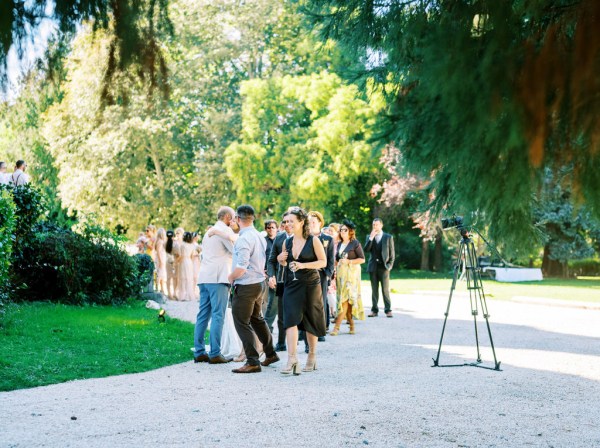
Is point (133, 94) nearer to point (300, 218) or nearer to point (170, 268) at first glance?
point (300, 218)

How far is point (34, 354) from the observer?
10430 millimetres

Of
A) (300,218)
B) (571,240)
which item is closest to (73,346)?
(300,218)

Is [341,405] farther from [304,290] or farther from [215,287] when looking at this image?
[215,287]

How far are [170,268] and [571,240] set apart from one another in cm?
2834

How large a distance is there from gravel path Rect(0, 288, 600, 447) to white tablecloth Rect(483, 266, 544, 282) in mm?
26843

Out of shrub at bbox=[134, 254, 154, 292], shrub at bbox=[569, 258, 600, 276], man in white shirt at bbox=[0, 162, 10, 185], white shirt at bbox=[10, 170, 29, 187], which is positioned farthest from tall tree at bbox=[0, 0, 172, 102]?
shrub at bbox=[569, 258, 600, 276]

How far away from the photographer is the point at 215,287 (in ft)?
36.4

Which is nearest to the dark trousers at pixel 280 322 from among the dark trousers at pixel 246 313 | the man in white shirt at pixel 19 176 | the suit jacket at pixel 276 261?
the suit jacket at pixel 276 261

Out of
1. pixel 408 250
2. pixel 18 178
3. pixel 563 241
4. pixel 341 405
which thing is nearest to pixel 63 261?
pixel 18 178

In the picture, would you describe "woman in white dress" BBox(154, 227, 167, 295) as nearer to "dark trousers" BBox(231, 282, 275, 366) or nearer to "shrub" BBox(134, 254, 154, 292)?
"shrub" BBox(134, 254, 154, 292)

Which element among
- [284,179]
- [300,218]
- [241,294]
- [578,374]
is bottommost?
[578,374]

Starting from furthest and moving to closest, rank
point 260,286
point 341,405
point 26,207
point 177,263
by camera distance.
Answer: point 177,263, point 26,207, point 260,286, point 341,405

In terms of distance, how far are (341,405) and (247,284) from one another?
10.1ft

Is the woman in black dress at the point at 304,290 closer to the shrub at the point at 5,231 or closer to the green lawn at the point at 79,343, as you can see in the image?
the green lawn at the point at 79,343
